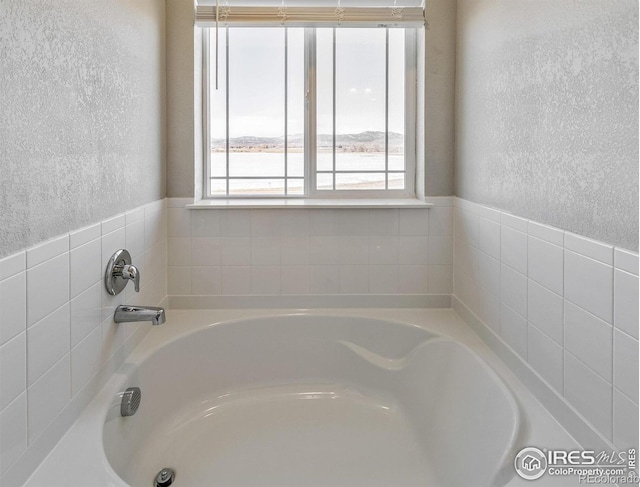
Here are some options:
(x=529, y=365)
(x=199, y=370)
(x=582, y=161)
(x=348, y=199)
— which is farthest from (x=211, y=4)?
(x=529, y=365)

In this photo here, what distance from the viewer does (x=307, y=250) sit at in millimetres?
2266

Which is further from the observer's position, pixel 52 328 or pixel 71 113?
pixel 71 113

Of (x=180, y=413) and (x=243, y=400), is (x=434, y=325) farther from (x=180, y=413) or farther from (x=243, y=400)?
(x=180, y=413)

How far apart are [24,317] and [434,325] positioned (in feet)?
5.23

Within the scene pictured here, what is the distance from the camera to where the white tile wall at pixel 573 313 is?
0.99 m

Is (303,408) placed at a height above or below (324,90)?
below

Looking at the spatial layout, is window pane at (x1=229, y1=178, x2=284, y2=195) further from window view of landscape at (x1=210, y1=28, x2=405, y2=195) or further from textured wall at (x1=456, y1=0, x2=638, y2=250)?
textured wall at (x1=456, y1=0, x2=638, y2=250)

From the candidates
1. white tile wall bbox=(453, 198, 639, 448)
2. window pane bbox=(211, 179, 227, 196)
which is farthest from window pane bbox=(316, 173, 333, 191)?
white tile wall bbox=(453, 198, 639, 448)

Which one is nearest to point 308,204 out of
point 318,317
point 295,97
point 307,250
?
point 307,250

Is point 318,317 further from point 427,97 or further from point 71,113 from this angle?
point 71,113

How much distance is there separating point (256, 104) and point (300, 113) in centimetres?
25

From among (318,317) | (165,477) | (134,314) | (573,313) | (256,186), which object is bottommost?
(165,477)

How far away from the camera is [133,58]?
69.3 inches

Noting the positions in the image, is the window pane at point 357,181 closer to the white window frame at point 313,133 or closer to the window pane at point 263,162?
the white window frame at point 313,133
